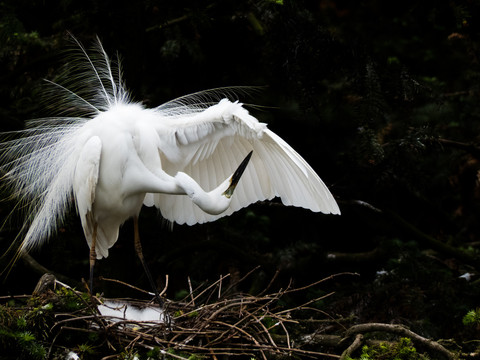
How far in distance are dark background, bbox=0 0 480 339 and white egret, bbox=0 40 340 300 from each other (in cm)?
27

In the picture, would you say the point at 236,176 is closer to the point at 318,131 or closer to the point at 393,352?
the point at 393,352

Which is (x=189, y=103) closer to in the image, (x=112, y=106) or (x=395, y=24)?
(x=112, y=106)

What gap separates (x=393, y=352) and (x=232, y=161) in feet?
5.83

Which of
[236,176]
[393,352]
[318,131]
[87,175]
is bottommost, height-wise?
[393,352]

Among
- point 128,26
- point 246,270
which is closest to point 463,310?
point 246,270

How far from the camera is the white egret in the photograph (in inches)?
158

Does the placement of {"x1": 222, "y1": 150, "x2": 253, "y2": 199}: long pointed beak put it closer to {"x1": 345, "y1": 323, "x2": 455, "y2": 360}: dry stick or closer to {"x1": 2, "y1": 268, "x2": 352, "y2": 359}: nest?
{"x1": 2, "y1": 268, "x2": 352, "y2": 359}: nest

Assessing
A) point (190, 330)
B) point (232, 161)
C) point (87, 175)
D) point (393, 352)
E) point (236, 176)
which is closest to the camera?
point (393, 352)

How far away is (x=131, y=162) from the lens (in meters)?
4.20

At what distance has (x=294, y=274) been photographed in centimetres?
498

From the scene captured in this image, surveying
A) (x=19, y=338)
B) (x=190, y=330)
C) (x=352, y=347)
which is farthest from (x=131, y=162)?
(x=352, y=347)

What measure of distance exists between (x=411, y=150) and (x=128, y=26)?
2091mm

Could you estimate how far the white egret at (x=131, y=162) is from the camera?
400cm

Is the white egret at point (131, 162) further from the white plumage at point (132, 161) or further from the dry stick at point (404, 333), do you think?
the dry stick at point (404, 333)
